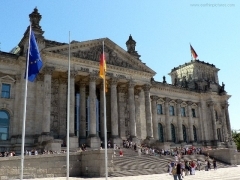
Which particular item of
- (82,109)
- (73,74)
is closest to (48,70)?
(73,74)

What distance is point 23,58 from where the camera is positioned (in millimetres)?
37438

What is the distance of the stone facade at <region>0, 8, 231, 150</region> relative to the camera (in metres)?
36.8

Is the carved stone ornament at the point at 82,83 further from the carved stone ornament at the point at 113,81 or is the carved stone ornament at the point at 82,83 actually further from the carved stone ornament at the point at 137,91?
the carved stone ornament at the point at 137,91

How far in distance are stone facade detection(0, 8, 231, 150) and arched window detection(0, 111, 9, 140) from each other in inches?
4.8

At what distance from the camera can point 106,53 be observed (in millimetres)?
44062

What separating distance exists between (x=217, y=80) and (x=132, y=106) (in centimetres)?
3264

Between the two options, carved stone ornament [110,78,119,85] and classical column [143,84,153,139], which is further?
Result: classical column [143,84,153,139]

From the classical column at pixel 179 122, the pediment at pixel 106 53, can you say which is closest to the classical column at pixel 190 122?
the classical column at pixel 179 122

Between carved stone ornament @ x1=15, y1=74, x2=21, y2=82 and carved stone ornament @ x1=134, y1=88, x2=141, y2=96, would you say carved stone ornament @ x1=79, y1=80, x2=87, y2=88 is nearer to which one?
carved stone ornament @ x1=15, y1=74, x2=21, y2=82

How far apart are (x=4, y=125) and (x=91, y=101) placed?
12.0m

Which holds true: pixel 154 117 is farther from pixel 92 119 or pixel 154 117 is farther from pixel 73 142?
pixel 73 142

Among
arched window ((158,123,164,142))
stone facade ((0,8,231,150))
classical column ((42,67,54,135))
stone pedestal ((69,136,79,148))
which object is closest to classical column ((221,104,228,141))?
stone facade ((0,8,231,150))

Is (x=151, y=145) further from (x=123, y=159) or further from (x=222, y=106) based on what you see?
(x=222, y=106)

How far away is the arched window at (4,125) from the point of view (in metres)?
35.8
